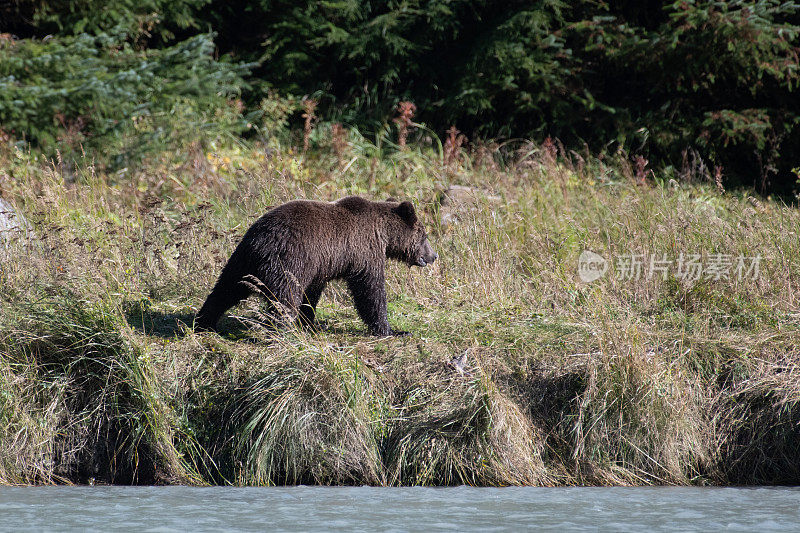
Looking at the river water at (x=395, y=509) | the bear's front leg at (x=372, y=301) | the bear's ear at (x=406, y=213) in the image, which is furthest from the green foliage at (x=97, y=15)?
the river water at (x=395, y=509)

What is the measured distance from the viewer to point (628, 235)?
26.8 feet

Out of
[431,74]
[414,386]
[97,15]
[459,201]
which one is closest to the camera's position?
[414,386]

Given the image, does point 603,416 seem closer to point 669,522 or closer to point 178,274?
point 669,522

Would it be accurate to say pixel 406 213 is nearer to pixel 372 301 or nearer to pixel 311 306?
pixel 372 301

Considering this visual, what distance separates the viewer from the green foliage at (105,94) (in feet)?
35.2

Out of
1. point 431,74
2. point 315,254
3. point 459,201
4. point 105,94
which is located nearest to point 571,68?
point 431,74

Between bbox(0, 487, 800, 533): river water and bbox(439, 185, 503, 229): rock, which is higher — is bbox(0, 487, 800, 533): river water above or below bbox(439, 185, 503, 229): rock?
below

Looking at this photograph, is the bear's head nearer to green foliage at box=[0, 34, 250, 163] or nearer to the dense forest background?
the dense forest background

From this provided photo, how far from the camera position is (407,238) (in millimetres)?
7117

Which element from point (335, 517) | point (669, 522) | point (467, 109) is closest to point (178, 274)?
point (335, 517)

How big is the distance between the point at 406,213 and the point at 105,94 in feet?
17.5

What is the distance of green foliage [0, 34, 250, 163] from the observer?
423 inches

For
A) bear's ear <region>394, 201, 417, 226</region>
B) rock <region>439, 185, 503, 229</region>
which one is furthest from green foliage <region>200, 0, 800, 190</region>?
bear's ear <region>394, 201, 417, 226</region>

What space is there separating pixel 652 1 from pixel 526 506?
10.9 m
